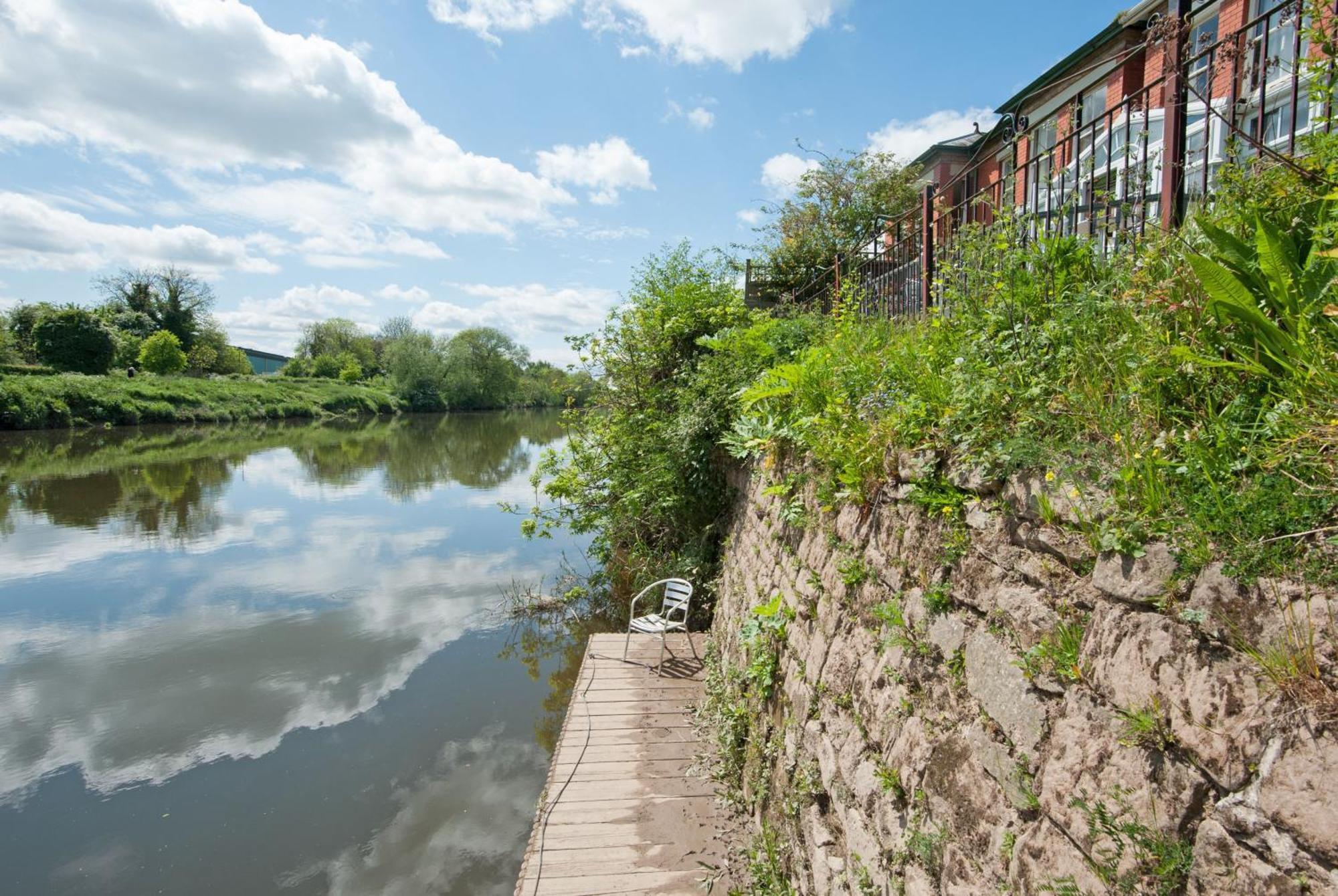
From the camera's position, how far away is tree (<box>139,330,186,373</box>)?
49469 millimetres

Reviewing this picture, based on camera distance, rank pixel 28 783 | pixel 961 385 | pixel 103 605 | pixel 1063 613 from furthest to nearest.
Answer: pixel 103 605
pixel 28 783
pixel 961 385
pixel 1063 613

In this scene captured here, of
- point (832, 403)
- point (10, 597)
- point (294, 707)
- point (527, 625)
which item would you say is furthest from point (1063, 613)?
point (10, 597)

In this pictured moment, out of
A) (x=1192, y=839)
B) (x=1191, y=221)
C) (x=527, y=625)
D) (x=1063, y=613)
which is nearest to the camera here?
(x=1192, y=839)

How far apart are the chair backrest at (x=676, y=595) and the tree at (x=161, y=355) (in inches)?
2175

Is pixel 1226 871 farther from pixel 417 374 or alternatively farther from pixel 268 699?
pixel 417 374

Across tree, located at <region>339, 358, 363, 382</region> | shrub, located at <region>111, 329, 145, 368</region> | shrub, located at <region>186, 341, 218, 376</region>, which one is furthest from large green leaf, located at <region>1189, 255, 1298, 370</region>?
tree, located at <region>339, 358, 363, 382</region>

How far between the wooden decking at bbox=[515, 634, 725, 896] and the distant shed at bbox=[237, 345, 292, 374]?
105 metres

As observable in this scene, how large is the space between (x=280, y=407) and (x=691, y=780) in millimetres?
56222

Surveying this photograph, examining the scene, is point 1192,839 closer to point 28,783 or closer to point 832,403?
point 832,403

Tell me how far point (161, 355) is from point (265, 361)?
5569cm

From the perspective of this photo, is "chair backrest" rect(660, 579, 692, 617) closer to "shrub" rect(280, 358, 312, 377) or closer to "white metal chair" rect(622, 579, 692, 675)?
"white metal chair" rect(622, 579, 692, 675)

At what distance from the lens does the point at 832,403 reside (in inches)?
158

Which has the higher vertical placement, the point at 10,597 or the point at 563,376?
the point at 563,376

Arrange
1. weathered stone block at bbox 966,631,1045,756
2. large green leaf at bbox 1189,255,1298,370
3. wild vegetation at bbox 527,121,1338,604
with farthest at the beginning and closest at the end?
1. weathered stone block at bbox 966,631,1045,756
2. large green leaf at bbox 1189,255,1298,370
3. wild vegetation at bbox 527,121,1338,604
